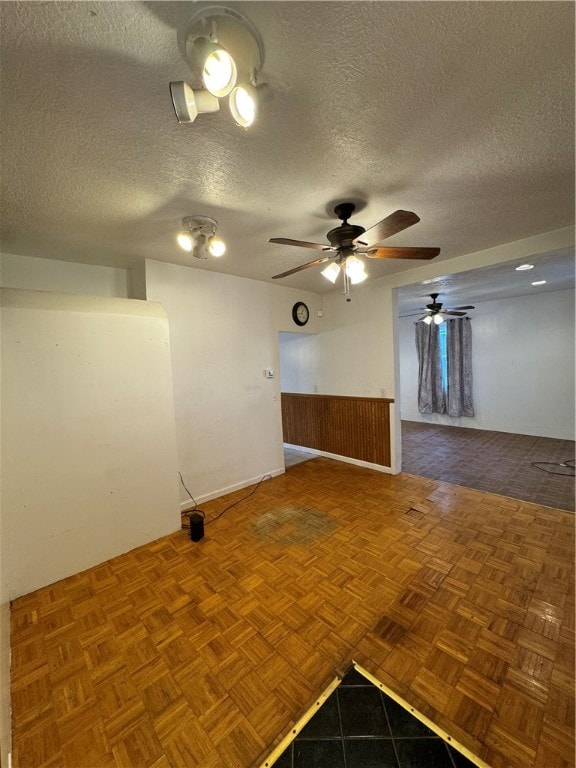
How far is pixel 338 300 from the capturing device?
447 cm

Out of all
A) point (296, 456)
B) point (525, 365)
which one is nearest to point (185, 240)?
point (296, 456)

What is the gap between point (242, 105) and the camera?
3.23 ft

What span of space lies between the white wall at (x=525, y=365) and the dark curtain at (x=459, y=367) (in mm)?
118

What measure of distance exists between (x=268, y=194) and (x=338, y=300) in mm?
2767

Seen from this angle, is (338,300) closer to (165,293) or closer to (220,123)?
(165,293)

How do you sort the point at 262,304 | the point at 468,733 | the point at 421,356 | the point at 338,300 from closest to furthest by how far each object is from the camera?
the point at 468,733 → the point at 262,304 → the point at 338,300 → the point at 421,356

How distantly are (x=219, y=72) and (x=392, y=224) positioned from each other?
3.61 ft

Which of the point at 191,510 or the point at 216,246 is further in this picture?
the point at 191,510

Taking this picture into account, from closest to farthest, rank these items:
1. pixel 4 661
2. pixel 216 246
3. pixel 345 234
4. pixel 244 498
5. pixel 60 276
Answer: pixel 4 661
pixel 345 234
pixel 216 246
pixel 60 276
pixel 244 498

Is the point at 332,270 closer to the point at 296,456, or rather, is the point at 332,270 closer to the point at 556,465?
the point at 296,456

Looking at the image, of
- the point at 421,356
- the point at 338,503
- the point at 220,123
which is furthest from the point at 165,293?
the point at 421,356

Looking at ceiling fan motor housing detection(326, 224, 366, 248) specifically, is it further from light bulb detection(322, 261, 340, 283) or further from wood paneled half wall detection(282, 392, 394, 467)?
wood paneled half wall detection(282, 392, 394, 467)

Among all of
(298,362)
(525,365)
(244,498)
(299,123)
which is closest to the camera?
(299,123)

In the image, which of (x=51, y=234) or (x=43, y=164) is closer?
(x=43, y=164)
